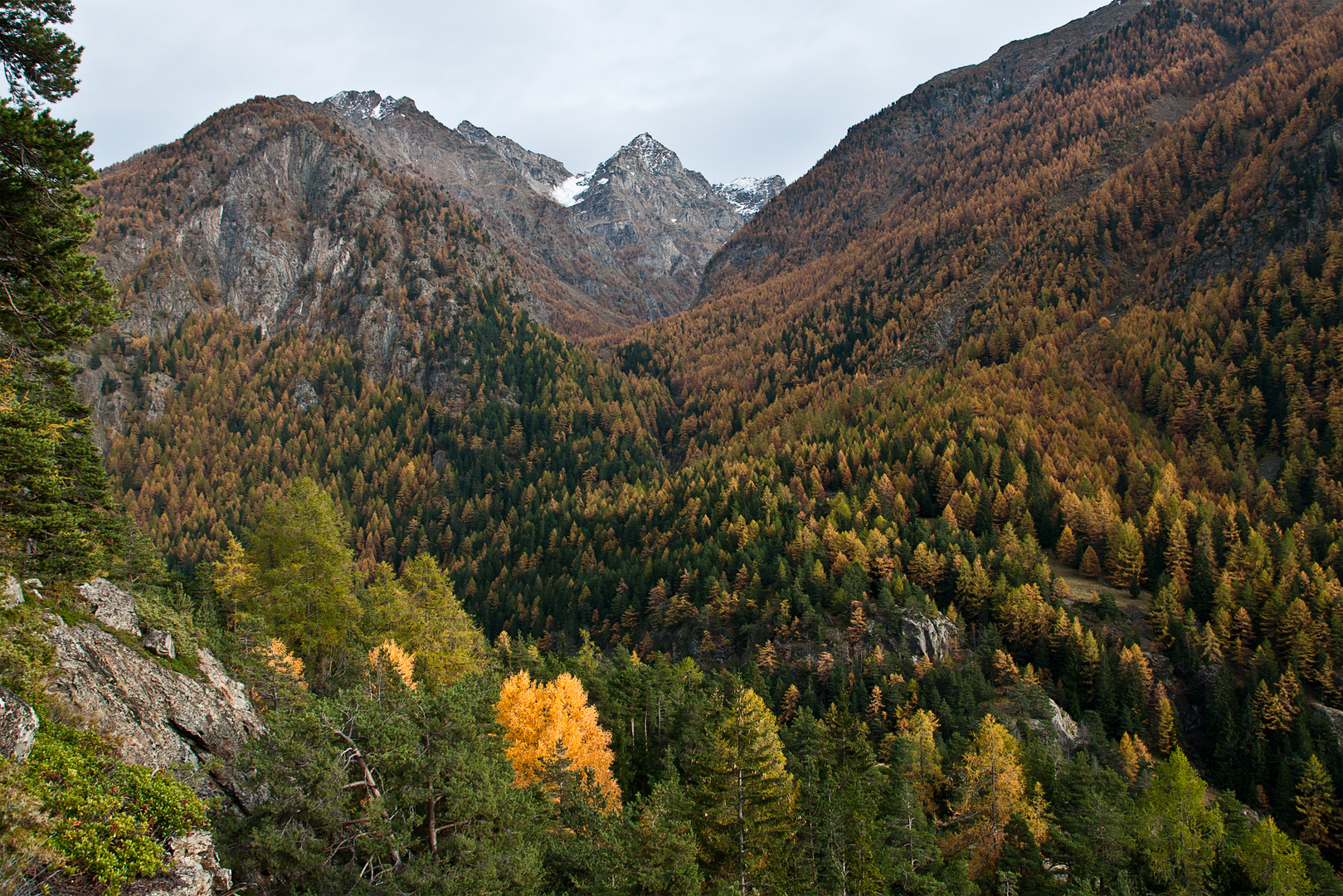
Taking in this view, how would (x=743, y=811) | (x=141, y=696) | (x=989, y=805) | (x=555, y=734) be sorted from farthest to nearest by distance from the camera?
(x=989, y=805) < (x=555, y=734) < (x=743, y=811) < (x=141, y=696)

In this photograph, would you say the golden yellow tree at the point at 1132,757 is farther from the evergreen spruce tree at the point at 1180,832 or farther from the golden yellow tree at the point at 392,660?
the golden yellow tree at the point at 392,660

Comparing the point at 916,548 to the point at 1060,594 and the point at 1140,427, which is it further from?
the point at 1140,427

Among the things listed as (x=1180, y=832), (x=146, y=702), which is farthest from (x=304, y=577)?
(x=1180, y=832)

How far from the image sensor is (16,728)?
14461mm

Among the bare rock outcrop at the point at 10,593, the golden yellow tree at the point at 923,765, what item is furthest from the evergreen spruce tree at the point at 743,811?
the bare rock outcrop at the point at 10,593

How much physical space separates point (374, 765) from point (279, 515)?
28.8 m

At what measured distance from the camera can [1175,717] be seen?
76.9m

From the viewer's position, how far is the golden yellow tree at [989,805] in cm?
4944

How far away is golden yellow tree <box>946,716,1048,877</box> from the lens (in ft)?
162

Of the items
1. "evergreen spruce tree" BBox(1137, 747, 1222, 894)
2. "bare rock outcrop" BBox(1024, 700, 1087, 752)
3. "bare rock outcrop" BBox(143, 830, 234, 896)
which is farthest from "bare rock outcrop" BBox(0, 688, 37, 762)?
"bare rock outcrop" BBox(1024, 700, 1087, 752)

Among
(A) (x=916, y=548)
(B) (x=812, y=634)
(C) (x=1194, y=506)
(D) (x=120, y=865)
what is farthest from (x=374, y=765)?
(C) (x=1194, y=506)

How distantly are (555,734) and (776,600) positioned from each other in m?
59.9

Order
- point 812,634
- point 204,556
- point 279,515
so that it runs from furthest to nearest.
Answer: point 204,556 → point 812,634 → point 279,515

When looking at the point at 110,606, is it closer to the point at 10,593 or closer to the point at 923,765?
the point at 10,593
